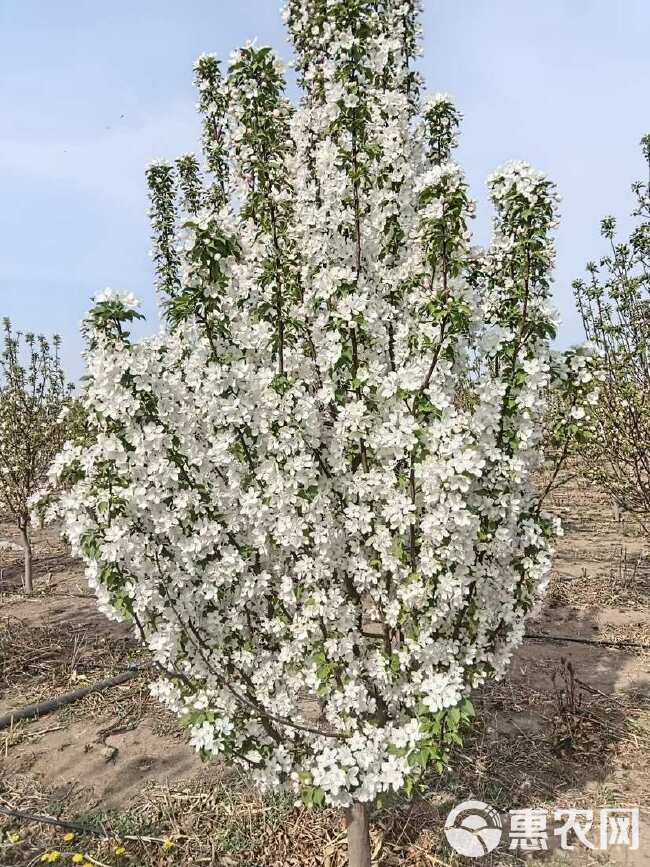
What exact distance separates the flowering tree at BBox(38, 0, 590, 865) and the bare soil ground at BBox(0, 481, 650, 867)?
137 centimetres

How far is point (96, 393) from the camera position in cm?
332

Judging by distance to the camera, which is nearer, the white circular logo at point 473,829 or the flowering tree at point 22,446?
the white circular logo at point 473,829

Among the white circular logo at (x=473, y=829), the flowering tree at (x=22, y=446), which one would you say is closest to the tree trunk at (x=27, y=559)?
the flowering tree at (x=22, y=446)

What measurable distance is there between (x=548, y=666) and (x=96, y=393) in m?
6.48

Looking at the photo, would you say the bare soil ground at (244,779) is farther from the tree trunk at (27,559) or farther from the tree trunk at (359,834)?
the tree trunk at (27,559)

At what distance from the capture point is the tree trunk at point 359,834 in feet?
13.3

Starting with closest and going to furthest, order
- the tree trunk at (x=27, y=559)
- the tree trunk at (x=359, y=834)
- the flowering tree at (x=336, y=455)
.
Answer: the flowering tree at (x=336, y=455), the tree trunk at (x=359, y=834), the tree trunk at (x=27, y=559)

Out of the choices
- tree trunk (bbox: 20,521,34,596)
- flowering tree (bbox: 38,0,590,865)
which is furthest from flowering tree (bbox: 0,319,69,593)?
flowering tree (bbox: 38,0,590,865)

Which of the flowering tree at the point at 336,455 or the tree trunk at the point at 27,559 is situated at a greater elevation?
the flowering tree at the point at 336,455

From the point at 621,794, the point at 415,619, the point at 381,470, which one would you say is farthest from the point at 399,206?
the point at 621,794

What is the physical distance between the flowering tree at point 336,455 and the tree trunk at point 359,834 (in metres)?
0.58

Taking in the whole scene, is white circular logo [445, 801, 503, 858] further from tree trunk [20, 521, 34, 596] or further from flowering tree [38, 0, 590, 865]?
tree trunk [20, 521, 34, 596]

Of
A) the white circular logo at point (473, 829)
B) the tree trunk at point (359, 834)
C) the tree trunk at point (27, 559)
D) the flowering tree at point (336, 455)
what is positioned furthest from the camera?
the tree trunk at point (27, 559)

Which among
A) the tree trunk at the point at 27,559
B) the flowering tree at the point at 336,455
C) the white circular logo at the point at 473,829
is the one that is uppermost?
the flowering tree at the point at 336,455
